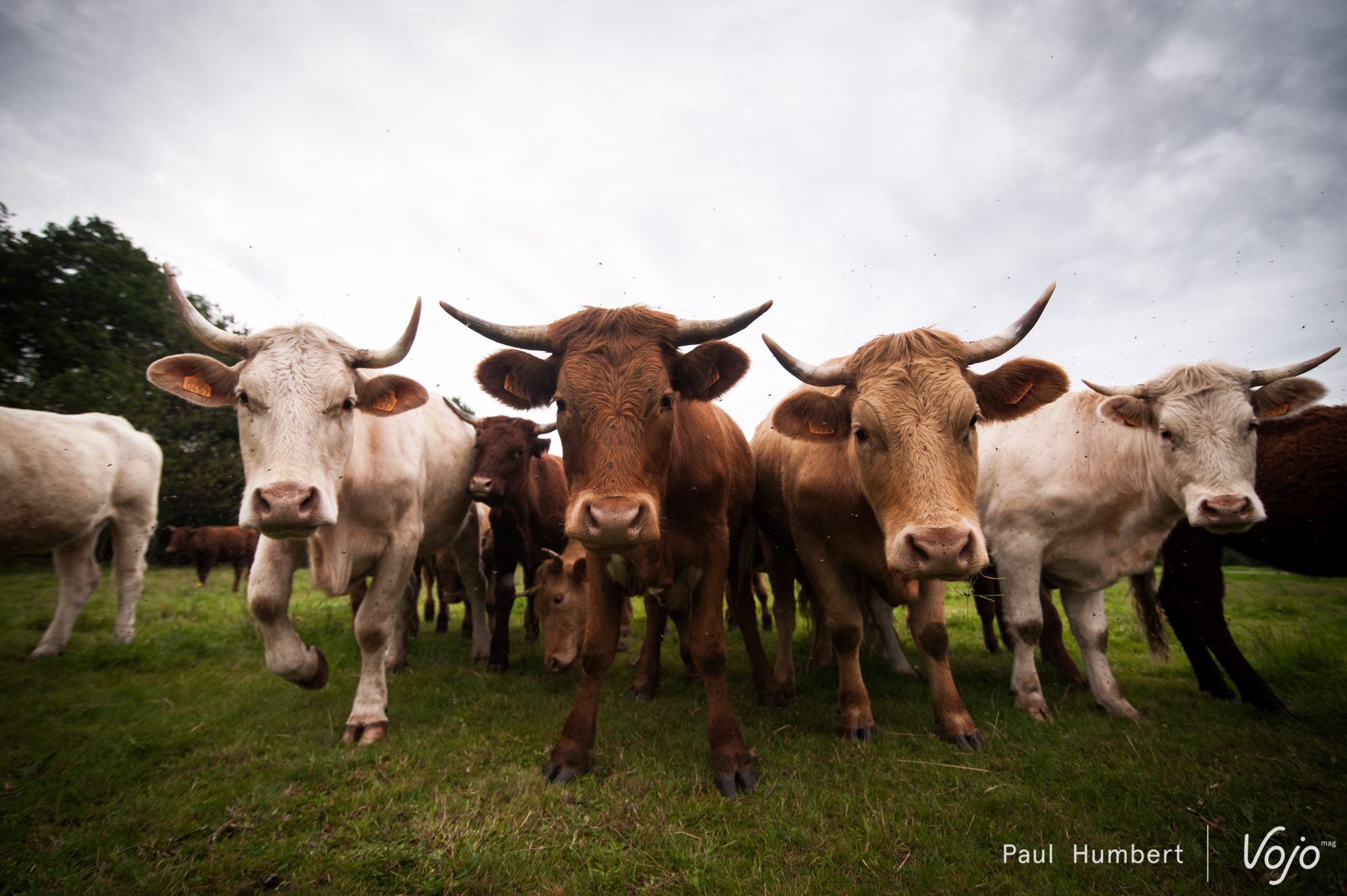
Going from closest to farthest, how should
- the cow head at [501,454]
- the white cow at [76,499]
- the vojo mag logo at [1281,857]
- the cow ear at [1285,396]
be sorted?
the vojo mag logo at [1281,857] < the cow ear at [1285,396] < the white cow at [76,499] < the cow head at [501,454]

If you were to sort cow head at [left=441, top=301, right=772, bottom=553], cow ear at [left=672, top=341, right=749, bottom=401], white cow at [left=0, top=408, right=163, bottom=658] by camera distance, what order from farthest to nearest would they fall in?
white cow at [left=0, top=408, right=163, bottom=658] → cow ear at [left=672, top=341, right=749, bottom=401] → cow head at [left=441, top=301, right=772, bottom=553]

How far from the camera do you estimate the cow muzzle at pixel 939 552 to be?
2.56 metres

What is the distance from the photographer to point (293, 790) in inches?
115

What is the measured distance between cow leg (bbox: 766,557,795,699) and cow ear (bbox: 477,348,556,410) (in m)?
3.14

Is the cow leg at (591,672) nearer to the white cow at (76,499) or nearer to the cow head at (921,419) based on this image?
the cow head at (921,419)

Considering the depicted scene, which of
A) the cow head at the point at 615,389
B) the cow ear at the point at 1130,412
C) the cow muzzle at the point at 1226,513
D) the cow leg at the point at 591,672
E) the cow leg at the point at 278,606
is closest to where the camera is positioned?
the cow head at the point at 615,389

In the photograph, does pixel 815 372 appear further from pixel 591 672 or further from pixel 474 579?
pixel 474 579

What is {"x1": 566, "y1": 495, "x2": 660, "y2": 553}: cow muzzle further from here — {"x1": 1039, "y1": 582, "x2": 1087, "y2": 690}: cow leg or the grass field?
{"x1": 1039, "y1": 582, "x2": 1087, "y2": 690}: cow leg

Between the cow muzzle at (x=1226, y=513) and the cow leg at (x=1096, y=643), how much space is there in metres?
1.02

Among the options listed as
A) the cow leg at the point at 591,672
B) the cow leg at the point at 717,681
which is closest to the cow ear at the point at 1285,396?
the cow leg at the point at 717,681

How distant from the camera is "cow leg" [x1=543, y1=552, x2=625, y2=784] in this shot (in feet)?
10.5

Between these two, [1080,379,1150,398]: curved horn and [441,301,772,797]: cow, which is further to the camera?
[1080,379,1150,398]: curved horn

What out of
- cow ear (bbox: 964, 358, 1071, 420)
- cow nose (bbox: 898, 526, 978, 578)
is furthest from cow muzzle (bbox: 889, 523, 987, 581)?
cow ear (bbox: 964, 358, 1071, 420)

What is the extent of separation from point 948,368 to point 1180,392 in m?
2.40
